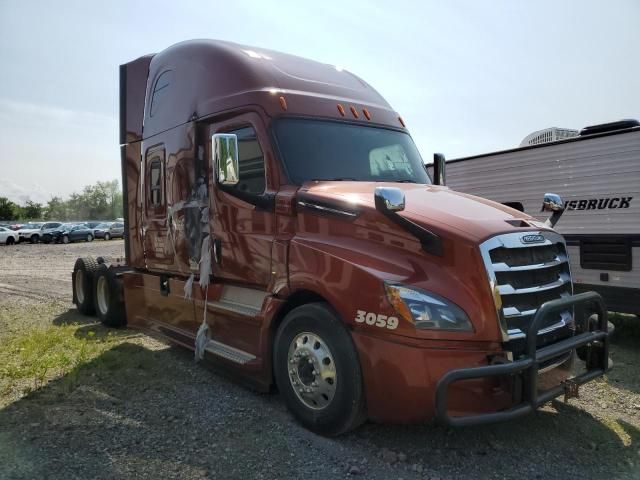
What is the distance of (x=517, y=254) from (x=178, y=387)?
11.1 ft

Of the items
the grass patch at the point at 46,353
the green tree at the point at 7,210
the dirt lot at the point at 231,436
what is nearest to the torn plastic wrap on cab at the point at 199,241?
the dirt lot at the point at 231,436

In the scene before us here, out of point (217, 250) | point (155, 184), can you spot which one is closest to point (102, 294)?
point (155, 184)

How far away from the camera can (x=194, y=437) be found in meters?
3.89

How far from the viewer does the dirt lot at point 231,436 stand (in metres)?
3.44

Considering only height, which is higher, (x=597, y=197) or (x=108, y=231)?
(x=597, y=197)

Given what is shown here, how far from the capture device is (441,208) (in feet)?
12.8

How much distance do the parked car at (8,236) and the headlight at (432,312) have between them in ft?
125

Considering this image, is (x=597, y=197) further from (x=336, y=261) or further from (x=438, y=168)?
(x=336, y=261)

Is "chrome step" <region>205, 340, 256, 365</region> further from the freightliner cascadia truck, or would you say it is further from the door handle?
the door handle

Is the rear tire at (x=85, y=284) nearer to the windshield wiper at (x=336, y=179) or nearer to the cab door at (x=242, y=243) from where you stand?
the cab door at (x=242, y=243)

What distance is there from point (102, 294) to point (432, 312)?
6.76 meters

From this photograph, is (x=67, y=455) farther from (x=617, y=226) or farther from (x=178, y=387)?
(x=617, y=226)

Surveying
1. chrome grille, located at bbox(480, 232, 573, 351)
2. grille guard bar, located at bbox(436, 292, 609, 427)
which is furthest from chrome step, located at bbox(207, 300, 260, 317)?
chrome grille, located at bbox(480, 232, 573, 351)

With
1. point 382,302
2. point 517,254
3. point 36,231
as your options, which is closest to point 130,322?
point 382,302
